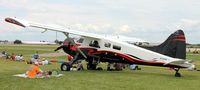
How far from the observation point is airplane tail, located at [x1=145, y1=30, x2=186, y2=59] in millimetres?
20250

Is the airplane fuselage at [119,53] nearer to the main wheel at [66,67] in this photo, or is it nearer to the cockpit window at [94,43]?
the cockpit window at [94,43]

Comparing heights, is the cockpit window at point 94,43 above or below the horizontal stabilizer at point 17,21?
below

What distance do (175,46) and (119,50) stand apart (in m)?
3.51

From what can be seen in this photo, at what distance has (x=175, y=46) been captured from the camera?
20406mm

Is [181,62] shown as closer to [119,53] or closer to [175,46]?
[175,46]

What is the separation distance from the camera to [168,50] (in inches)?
810

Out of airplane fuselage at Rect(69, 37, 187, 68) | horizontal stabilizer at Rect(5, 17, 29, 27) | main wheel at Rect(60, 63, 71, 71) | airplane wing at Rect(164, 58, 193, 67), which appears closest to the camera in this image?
horizontal stabilizer at Rect(5, 17, 29, 27)

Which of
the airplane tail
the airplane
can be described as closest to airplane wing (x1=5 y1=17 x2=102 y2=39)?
the airplane

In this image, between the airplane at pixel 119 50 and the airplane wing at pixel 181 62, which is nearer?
the airplane wing at pixel 181 62

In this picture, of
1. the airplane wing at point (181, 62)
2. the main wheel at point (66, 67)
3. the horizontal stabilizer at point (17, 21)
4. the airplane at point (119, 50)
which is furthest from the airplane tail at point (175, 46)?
the horizontal stabilizer at point (17, 21)

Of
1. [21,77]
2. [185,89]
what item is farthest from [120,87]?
[21,77]

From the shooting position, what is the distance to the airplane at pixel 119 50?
20250 mm

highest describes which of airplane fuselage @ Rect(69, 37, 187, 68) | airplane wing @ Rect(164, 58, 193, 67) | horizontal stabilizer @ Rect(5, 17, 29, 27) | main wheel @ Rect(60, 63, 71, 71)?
horizontal stabilizer @ Rect(5, 17, 29, 27)

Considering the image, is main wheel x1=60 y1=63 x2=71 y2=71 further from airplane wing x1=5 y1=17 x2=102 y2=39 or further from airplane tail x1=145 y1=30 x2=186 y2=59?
airplane tail x1=145 y1=30 x2=186 y2=59
